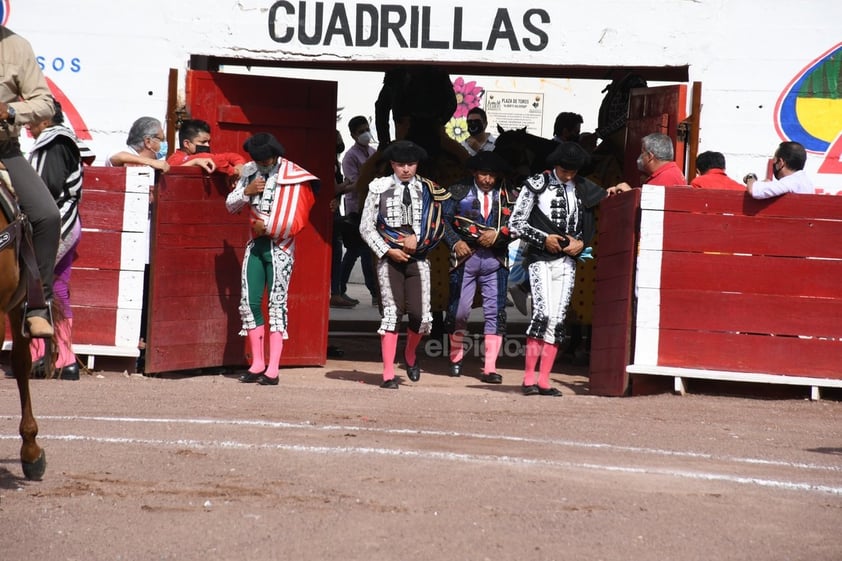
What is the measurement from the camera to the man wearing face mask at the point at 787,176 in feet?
33.9

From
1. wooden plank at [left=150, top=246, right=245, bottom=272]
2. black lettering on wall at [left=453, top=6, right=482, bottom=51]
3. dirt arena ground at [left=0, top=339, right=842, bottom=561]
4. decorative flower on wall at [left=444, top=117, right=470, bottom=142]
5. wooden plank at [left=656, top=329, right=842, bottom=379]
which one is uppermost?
decorative flower on wall at [left=444, top=117, right=470, bottom=142]

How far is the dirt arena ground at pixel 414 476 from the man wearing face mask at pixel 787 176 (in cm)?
154

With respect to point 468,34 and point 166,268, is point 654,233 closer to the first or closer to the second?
point 468,34

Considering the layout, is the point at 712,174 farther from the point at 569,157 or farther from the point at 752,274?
the point at 569,157

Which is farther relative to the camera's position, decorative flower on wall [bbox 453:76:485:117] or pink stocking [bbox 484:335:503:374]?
decorative flower on wall [bbox 453:76:485:117]

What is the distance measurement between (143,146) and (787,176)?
4953 millimetres

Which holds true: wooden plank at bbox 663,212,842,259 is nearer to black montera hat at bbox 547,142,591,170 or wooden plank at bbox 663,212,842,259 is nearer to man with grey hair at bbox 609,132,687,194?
man with grey hair at bbox 609,132,687,194

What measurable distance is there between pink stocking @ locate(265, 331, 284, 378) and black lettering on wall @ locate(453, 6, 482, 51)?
274 centimetres

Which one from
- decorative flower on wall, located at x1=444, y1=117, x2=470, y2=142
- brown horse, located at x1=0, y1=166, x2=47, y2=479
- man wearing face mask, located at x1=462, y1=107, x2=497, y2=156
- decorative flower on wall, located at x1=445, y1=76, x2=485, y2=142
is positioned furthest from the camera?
decorative flower on wall, located at x1=444, y1=117, x2=470, y2=142

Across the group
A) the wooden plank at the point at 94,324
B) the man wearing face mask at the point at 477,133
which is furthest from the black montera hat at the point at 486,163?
the man wearing face mask at the point at 477,133

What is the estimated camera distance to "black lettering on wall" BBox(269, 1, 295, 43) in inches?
446

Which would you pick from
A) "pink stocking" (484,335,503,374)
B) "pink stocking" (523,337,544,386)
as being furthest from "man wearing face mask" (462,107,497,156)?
"pink stocking" (523,337,544,386)

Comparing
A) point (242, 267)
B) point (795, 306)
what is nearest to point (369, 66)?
point (242, 267)

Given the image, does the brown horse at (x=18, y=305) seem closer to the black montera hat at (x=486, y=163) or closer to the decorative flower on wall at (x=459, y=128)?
the black montera hat at (x=486, y=163)
